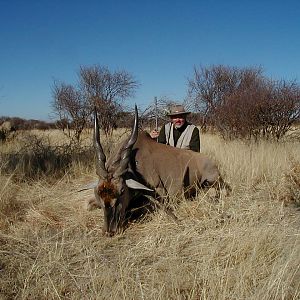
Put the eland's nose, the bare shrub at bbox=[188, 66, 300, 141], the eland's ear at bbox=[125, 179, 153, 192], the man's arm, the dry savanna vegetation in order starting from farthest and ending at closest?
the bare shrub at bbox=[188, 66, 300, 141] → the man's arm → the eland's ear at bbox=[125, 179, 153, 192] → the eland's nose → the dry savanna vegetation

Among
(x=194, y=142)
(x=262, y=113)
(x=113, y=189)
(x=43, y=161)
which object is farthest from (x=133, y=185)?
(x=262, y=113)

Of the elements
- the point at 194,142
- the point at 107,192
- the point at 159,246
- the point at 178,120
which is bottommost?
the point at 159,246

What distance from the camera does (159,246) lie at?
393cm

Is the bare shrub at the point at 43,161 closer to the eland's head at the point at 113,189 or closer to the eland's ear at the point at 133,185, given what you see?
the eland's head at the point at 113,189

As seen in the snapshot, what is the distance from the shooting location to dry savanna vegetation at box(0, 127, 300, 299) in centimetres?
292

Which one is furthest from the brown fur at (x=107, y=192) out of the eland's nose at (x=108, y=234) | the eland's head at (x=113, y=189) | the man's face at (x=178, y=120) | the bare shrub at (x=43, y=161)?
the man's face at (x=178, y=120)

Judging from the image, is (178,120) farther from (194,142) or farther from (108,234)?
(108,234)

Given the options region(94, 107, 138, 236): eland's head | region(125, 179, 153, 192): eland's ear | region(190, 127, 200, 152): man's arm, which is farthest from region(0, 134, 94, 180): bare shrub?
region(125, 179, 153, 192): eland's ear

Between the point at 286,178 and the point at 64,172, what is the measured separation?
4.11 m

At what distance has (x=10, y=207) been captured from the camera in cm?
507

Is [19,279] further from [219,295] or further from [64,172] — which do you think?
[64,172]

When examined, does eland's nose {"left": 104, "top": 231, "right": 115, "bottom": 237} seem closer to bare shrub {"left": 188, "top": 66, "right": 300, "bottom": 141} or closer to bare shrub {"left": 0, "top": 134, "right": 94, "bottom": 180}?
bare shrub {"left": 0, "top": 134, "right": 94, "bottom": 180}

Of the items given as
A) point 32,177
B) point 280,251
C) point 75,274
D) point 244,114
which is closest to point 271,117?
point 244,114

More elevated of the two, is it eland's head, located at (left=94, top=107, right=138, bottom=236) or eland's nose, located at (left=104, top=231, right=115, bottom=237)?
eland's head, located at (left=94, top=107, right=138, bottom=236)
